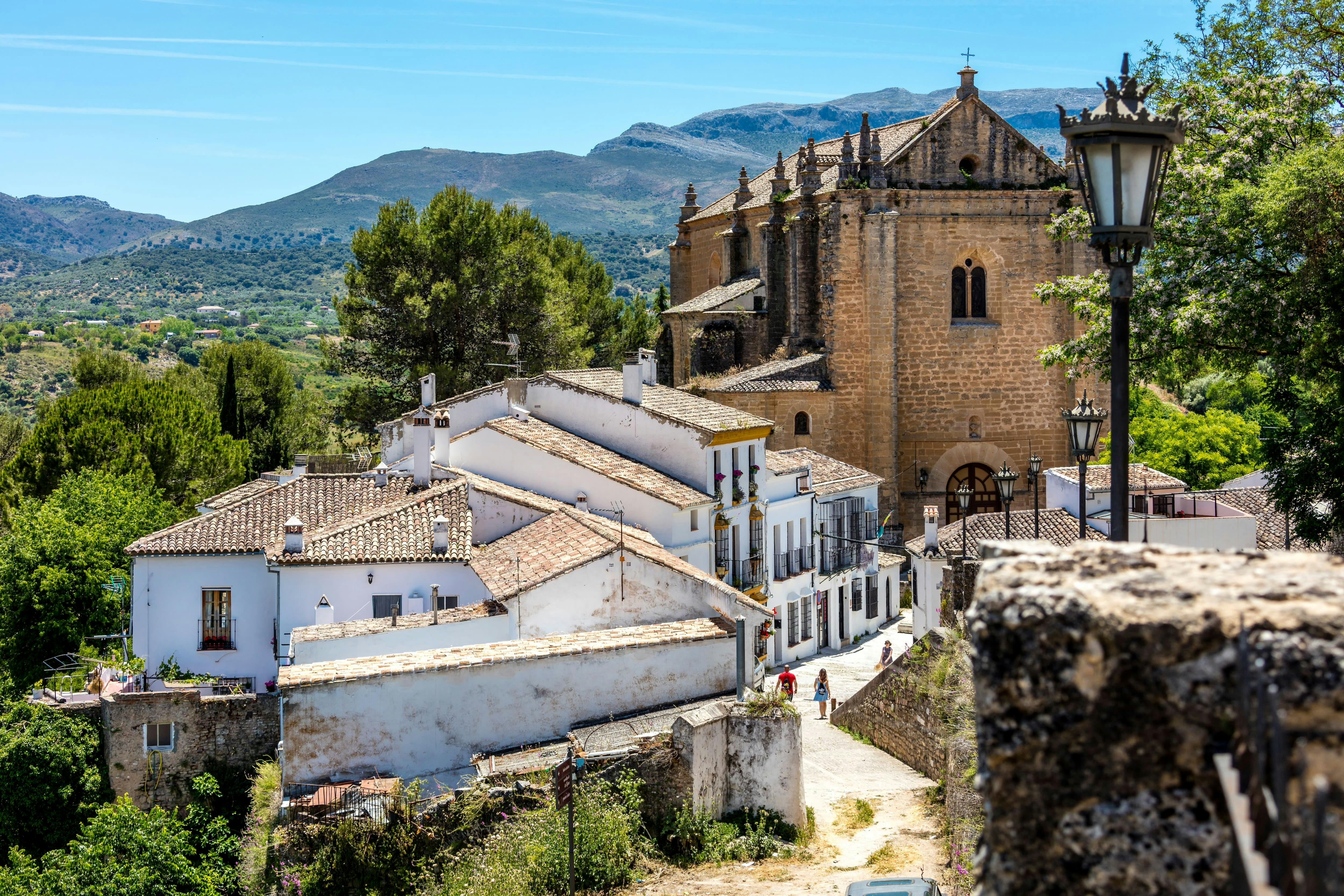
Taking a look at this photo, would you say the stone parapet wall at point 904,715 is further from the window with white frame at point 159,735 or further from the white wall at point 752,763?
the window with white frame at point 159,735

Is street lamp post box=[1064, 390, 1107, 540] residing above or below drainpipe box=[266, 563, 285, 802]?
above

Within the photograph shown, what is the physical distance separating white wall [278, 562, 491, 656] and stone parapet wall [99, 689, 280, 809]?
147 centimetres

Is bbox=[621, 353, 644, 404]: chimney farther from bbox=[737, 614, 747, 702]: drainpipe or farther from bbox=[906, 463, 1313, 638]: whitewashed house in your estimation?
bbox=[737, 614, 747, 702]: drainpipe

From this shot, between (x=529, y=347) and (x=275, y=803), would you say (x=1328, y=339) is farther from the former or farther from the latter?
(x=529, y=347)

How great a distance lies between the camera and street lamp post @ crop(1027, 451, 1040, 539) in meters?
21.0

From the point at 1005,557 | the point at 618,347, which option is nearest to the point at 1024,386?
the point at 618,347

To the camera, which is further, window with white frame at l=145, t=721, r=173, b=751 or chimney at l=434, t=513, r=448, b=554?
chimney at l=434, t=513, r=448, b=554

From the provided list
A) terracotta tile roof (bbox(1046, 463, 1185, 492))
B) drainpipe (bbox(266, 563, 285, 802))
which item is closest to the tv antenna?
drainpipe (bbox(266, 563, 285, 802))

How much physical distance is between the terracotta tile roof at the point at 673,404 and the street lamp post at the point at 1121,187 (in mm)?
21505

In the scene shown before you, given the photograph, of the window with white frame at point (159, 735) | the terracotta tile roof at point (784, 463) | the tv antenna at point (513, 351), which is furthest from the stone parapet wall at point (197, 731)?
the terracotta tile roof at point (784, 463)

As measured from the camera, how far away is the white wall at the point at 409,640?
63.3ft

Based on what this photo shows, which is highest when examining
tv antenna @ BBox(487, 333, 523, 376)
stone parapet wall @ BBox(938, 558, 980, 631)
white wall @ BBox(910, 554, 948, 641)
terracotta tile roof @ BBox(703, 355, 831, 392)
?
tv antenna @ BBox(487, 333, 523, 376)

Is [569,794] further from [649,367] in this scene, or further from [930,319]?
[930,319]

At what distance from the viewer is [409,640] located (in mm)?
19797
